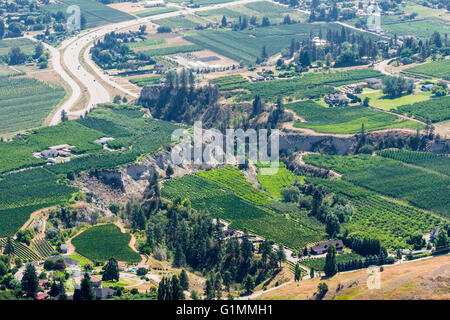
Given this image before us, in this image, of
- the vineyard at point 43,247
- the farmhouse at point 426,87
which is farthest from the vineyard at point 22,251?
the farmhouse at point 426,87

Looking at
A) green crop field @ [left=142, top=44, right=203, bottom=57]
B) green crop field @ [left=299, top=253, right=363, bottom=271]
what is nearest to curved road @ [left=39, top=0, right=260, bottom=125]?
green crop field @ [left=142, top=44, right=203, bottom=57]

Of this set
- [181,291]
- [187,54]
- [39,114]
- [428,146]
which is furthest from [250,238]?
[187,54]

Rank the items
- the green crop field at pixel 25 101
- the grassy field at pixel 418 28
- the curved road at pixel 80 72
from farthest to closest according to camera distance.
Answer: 1. the grassy field at pixel 418 28
2. the curved road at pixel 80 72
3. the green crop field at pixel 25 101

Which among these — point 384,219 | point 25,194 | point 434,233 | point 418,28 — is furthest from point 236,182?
point 418,28

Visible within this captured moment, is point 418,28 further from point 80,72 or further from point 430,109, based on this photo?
point 80,72

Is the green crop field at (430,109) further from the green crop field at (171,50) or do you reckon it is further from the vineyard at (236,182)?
the green crop field at (171,50)
